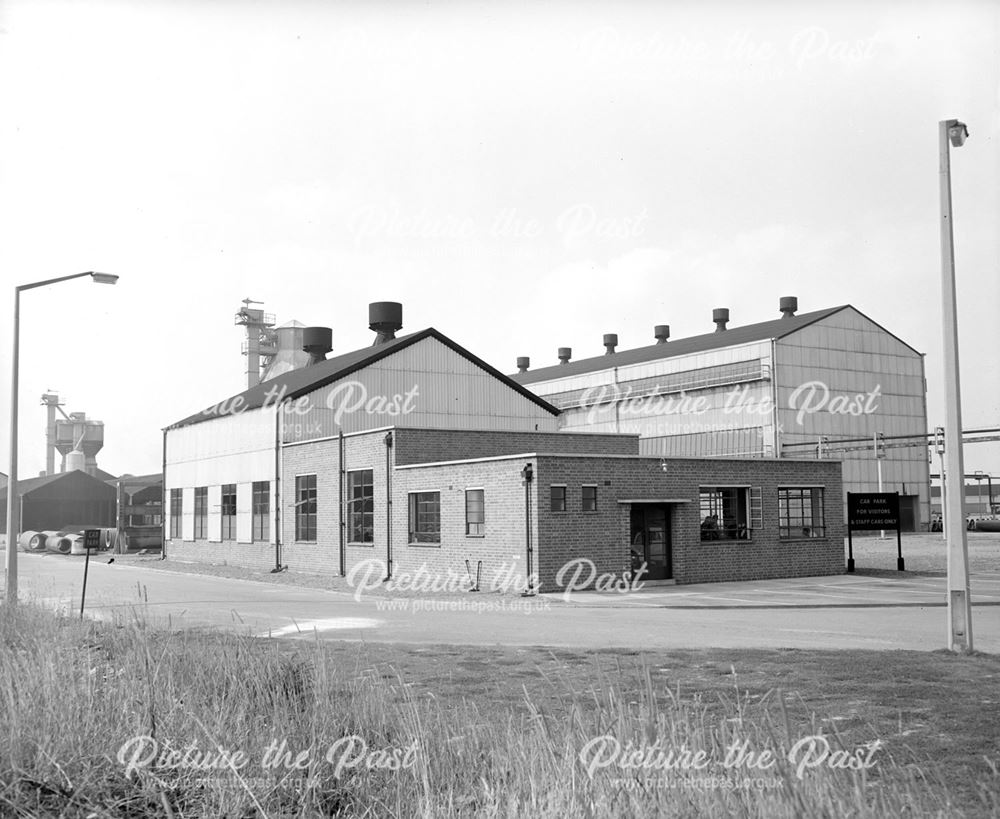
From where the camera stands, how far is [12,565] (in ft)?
65.2

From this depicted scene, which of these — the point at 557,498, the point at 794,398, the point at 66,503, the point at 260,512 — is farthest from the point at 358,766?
the point at 66,503

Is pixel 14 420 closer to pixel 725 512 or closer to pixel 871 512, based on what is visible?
pixel 725 512

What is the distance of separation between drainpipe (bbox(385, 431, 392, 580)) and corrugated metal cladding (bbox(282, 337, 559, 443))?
23.8 ft

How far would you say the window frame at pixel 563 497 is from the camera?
25359mm

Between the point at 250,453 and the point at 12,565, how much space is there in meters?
20.3

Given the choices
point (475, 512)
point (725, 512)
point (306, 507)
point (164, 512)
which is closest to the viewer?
point (475, 512)

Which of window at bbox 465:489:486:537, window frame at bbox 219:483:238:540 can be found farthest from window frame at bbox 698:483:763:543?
window frame at bbox 219:483:238:540

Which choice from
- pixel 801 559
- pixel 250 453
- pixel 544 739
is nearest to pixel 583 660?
pixel 544 739

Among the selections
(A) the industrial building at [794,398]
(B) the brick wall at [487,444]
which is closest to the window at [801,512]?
(B) the brick wall at [487,444]

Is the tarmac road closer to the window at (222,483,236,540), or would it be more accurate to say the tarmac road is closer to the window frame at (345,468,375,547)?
the window frame at (345,468,375,547)

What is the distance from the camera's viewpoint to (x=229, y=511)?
4212 cm

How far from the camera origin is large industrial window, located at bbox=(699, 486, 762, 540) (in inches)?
1128

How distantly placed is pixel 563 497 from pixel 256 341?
166ft

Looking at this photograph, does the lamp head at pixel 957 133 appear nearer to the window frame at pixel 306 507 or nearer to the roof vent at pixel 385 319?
the window frame at pixel 306 507
